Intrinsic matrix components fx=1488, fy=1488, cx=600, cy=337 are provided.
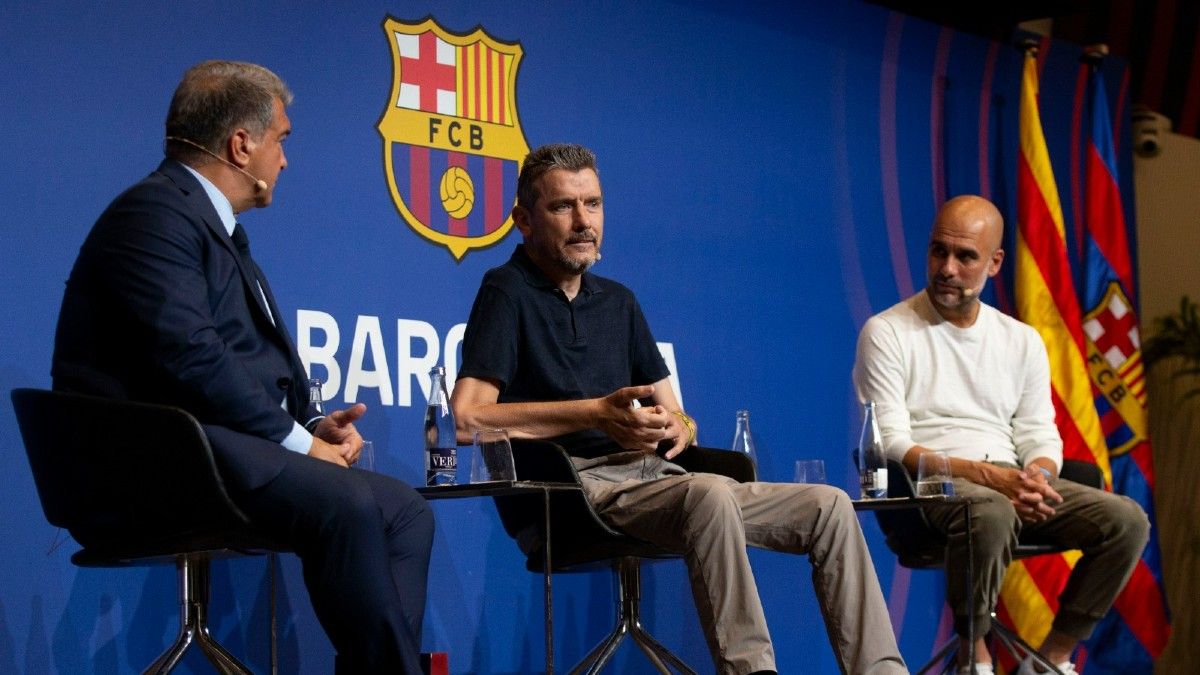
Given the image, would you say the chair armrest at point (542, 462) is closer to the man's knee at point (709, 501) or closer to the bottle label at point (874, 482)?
the man's knee at point (709, 501)

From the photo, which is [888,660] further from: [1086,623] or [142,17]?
[142,17]

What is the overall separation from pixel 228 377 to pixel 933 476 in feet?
6.55

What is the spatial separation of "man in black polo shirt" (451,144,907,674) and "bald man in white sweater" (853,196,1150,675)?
877mm

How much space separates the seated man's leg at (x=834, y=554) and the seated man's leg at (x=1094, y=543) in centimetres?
126

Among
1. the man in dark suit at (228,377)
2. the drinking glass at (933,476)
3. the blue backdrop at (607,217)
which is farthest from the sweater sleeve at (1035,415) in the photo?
the man in dark suit at (228,377)

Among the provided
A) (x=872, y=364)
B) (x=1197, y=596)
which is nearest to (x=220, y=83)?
(x=872, y=364)

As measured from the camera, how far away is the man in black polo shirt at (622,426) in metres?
3.28

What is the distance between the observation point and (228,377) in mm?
2852

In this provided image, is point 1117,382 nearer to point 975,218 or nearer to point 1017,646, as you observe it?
point 975,218

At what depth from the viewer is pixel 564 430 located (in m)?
3.60

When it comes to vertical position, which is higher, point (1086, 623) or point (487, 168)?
point (487, 168)

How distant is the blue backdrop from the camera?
12.3ft

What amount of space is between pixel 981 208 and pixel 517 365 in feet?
6.01

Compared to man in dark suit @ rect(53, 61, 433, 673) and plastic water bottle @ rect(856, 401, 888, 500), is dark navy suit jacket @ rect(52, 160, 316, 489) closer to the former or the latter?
man in dark suit @ rect(53, 61, 433, 673)
